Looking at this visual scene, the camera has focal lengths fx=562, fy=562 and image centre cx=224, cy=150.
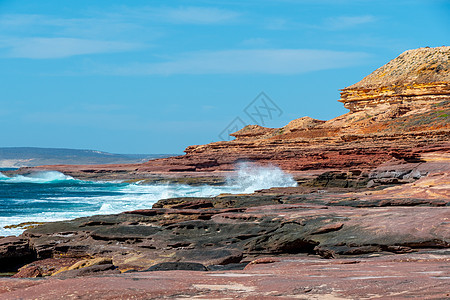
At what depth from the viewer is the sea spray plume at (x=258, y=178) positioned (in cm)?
4625

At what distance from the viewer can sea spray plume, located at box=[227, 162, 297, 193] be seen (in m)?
46.2

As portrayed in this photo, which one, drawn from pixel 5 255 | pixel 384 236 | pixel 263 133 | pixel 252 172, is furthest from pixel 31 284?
pixel 263 133

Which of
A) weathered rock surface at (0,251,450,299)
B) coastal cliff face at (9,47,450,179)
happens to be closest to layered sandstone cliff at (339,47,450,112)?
coastal cliff face at (9,47,450,179)

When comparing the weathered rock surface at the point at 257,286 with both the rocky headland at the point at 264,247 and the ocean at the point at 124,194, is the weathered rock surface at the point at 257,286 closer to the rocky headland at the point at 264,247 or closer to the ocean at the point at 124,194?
the rocky headland at the point at 264,247

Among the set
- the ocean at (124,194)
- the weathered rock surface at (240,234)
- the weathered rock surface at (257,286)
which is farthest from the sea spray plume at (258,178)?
the weathered rock surface at (257,286)

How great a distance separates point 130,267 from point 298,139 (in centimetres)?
4890

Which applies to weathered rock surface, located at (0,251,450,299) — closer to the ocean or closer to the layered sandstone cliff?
the ocean

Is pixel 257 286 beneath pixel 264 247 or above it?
above

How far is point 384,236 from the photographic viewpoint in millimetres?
11156

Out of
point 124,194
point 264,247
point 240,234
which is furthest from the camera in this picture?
point 124,194

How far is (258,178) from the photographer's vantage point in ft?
172

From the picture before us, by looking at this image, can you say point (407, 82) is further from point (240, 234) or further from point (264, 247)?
point (264, 247)

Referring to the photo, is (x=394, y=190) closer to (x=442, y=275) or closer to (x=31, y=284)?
(x=442, y=275)

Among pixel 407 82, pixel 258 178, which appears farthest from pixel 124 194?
pixel 407 82
